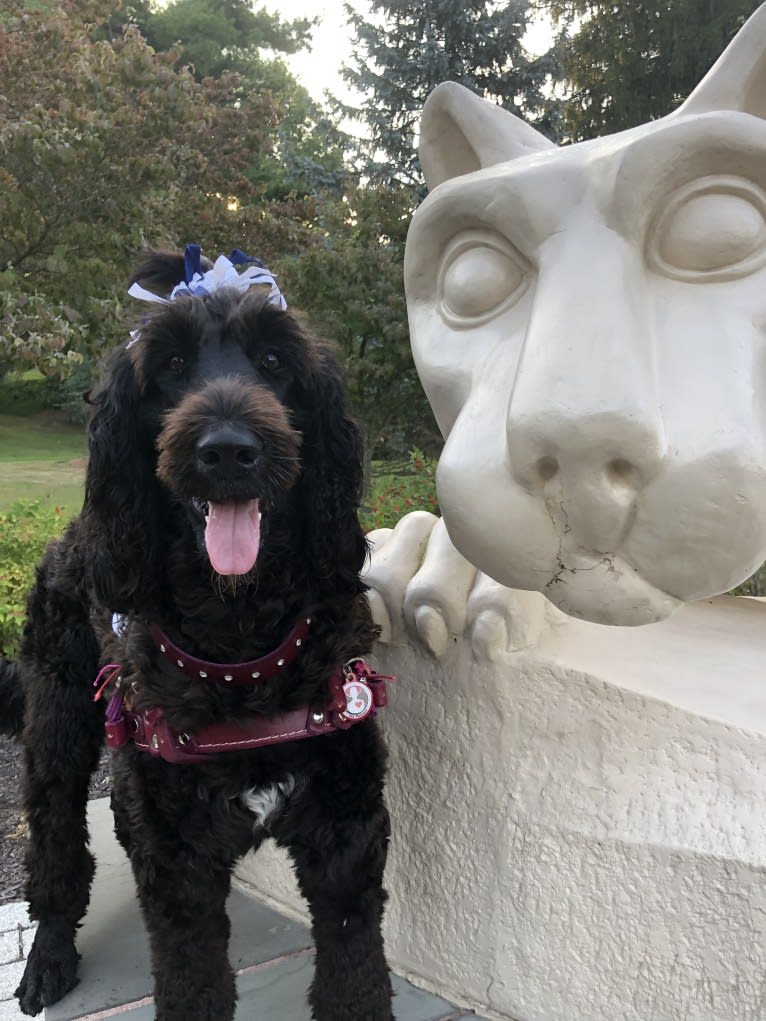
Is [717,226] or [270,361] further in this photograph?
[270,361]

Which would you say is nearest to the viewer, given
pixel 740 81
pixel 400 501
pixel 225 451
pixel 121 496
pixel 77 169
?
pixel 740 81

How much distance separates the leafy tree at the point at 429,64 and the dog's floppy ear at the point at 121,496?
10537 mm

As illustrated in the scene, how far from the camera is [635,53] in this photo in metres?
10.4

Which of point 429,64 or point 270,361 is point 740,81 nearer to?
point 270,361

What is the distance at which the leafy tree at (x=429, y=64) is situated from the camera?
10914 mm

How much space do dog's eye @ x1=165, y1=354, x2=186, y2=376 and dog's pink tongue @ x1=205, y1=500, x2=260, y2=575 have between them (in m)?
0.32

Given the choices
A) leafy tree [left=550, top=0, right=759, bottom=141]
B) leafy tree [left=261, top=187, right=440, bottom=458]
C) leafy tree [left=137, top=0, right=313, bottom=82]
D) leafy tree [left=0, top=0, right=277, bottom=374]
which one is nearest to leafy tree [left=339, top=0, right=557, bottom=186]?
leafy tree [left=550, top=0, right=759, bottom=141]

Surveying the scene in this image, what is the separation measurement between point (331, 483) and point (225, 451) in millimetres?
403

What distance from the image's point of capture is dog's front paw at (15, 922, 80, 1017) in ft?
7.11

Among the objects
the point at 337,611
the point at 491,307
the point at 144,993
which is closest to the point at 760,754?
the point at 337,611

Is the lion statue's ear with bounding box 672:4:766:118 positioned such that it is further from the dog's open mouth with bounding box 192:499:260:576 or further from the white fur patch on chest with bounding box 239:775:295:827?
the white fur patch on chest with bounding box 239:775:295:827

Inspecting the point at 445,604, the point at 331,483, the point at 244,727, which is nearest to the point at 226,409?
the point at 331,483

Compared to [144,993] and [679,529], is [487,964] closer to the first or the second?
[144,993]

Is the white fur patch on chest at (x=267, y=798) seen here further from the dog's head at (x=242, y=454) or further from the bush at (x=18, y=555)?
the bush at (x=18, y=555)
